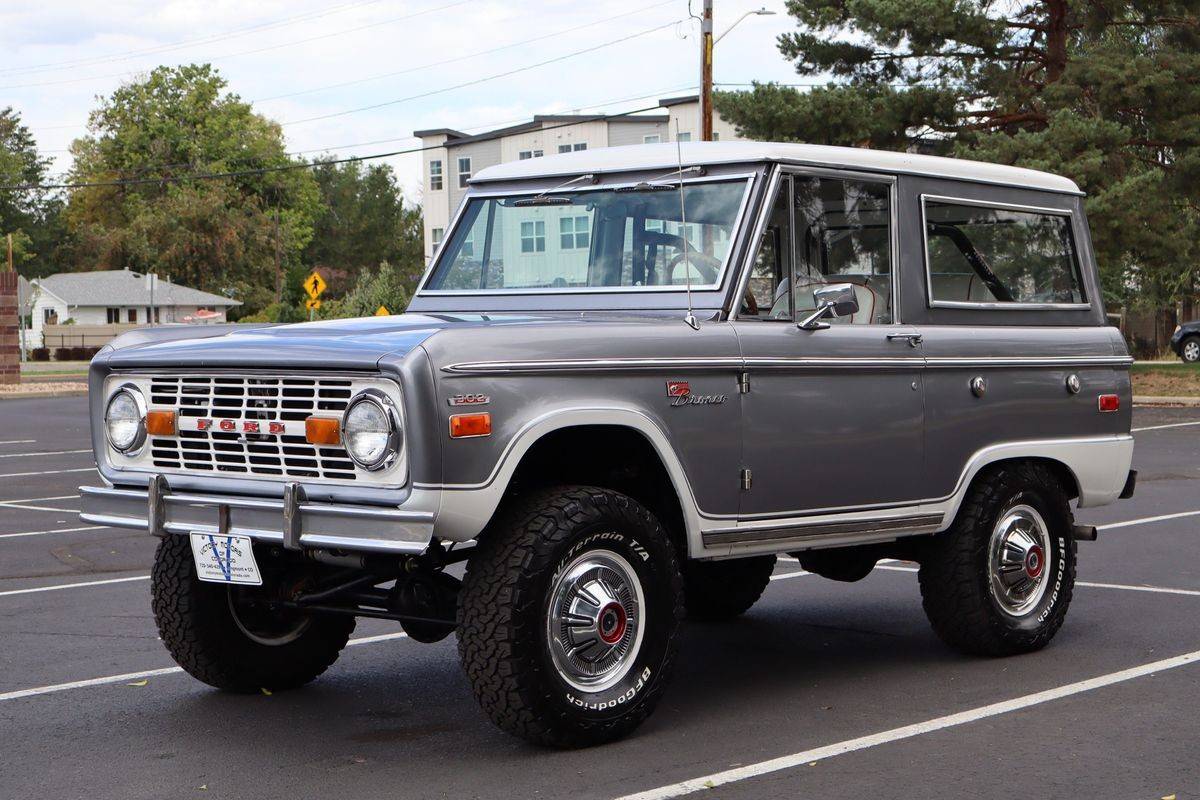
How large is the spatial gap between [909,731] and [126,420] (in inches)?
124

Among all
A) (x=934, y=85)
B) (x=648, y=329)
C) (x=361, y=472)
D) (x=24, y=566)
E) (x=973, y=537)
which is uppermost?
(x=934, y=85)

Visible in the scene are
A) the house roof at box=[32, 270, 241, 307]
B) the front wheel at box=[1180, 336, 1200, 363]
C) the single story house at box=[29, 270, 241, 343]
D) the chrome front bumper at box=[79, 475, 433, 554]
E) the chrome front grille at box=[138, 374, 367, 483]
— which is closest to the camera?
the chrome front bumper at box=[79, 475, 433, 554]

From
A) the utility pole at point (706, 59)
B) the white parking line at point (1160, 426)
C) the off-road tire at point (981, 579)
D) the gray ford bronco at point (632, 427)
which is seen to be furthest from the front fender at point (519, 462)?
the utility pole at point (706, 59)

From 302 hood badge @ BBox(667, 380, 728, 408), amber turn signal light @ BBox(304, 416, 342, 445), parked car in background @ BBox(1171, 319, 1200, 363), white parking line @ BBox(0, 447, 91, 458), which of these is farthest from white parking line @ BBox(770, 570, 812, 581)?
parked car in background @ BBox(1171, 319, 1200, 363)

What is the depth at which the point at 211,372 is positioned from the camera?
5.72 m

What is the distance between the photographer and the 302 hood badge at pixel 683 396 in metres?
5.82

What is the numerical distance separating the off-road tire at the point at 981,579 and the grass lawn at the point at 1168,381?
1007 inches

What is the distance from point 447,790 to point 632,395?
1505mm

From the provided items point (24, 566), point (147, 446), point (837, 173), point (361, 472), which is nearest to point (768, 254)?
point (837, 173)

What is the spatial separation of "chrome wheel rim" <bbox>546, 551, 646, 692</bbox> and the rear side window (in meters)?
2.30

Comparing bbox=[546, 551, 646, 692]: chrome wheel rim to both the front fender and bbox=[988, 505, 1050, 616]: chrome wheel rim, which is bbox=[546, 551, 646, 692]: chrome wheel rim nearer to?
the front fender

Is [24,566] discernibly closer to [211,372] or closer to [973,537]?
[211,372]

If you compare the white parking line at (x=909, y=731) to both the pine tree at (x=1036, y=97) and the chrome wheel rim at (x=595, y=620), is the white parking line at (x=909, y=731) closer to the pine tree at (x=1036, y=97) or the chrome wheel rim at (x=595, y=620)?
the chrome wheel rim at (x=595, y=620)

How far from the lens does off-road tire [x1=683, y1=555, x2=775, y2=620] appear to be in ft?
26.1
